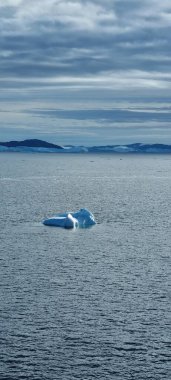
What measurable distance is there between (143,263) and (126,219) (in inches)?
1214

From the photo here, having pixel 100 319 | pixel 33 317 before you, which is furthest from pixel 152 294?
pixel 33 317

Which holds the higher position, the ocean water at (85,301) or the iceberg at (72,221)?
the iceberg at (72,221)

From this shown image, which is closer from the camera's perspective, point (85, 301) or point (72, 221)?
point (85, 301)

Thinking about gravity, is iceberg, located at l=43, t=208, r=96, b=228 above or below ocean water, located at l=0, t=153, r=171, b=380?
above

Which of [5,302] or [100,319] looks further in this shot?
[5,302]

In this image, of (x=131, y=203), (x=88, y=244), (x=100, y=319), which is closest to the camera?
(x=100, y=319)

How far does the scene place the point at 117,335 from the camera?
1420 inches

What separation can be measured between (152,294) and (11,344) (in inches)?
537

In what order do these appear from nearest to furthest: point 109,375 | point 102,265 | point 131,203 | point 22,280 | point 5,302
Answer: point 109,375
point 5,302
point 22,280
point 102,265
point 131,203

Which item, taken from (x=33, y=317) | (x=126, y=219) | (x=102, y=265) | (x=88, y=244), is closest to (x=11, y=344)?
(x=33, y=317)

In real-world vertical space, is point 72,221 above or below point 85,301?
above

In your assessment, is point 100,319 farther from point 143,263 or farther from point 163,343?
point 143,263

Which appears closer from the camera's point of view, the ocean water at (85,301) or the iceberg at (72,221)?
the ocean water at (85,301)

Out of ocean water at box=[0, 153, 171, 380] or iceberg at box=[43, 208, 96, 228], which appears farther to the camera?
iceberg at box=[43, 208, 96, 228]
